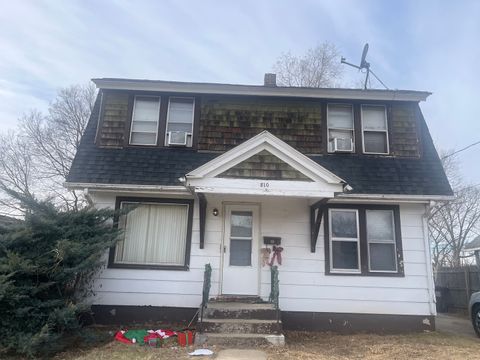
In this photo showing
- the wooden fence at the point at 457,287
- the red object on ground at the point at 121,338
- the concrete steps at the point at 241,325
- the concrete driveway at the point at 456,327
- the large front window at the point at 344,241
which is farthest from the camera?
the wooden fence at the point at 457,287

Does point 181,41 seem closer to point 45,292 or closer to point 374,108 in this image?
point 374,108

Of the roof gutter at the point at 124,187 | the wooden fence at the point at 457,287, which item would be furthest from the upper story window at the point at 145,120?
the wooden fence at the point at 457,287

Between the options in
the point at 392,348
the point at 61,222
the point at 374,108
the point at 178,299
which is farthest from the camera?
the point at 374,108

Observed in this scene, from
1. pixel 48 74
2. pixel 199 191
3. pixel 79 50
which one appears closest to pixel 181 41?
pixel 79 50

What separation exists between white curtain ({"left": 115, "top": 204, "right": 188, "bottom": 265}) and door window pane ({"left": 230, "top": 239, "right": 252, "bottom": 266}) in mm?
1060

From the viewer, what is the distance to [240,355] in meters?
5.44

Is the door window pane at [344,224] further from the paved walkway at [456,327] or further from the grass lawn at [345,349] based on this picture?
the paved walkway at [456,327]

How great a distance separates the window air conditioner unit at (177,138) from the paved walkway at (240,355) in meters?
4.72

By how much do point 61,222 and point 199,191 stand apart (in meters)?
2.58

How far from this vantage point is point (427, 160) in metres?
8.50

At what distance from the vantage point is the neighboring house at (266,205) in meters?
7.57

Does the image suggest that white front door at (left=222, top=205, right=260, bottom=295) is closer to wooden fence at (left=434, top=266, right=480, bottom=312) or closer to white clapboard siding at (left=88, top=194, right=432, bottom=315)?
white clapboard siding at (left=88, top=194, right=432, bottom=315)

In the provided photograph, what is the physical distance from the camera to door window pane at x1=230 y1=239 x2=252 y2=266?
309 inches

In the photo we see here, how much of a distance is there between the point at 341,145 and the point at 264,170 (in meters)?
2.75
